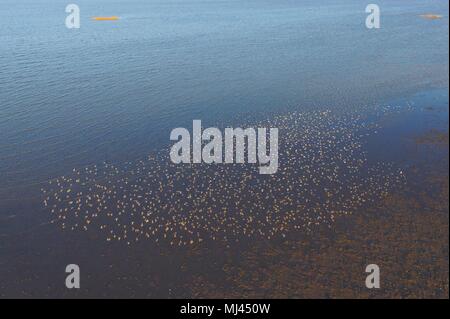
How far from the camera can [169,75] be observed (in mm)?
69750

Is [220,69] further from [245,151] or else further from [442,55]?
[442,55]

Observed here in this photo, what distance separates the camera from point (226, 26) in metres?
114

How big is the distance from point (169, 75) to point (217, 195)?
3970 centimetres

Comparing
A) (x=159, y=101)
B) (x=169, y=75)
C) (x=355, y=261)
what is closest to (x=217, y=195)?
(x=355, y=261)

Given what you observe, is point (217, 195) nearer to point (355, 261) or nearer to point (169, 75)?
point (355, 261)

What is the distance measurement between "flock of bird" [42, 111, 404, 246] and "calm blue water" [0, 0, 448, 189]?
16.4 feet

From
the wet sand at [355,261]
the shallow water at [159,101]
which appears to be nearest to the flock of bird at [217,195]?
the shallow water at [159,101]

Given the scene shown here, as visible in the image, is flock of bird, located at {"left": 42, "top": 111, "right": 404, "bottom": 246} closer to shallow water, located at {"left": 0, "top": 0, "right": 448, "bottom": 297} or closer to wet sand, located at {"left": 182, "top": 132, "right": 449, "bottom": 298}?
shallow water, located at {"left": 0, "top": 0, "right": 448, "bottom": 297}

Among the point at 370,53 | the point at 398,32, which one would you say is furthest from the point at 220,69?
the point at 398,32

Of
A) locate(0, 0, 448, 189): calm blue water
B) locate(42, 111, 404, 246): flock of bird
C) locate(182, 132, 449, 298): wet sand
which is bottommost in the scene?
locate(182, 132, 449, 298): wet sand

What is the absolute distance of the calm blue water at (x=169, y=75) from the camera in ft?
155

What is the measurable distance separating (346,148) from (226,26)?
8170cm

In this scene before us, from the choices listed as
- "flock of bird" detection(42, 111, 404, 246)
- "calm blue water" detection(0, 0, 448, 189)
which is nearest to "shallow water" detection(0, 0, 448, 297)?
"calm blue water" detection(0, 0, 448, 189)

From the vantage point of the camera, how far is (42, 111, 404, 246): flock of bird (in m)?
32.3
